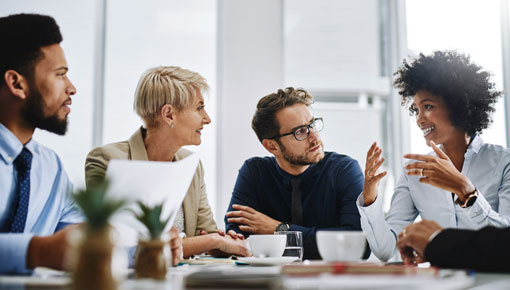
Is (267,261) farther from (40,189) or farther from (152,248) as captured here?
(40,189)

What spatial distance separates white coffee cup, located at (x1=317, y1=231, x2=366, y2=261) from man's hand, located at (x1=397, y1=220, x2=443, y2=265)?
0.23 metres

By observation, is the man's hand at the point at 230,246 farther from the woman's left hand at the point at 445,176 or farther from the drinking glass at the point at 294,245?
the woman's left hand at the point at 445,176

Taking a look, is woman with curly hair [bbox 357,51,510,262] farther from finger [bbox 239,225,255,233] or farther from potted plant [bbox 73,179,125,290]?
potted plant [bbox 73,179,125,290]

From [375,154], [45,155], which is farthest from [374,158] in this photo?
[45,155]

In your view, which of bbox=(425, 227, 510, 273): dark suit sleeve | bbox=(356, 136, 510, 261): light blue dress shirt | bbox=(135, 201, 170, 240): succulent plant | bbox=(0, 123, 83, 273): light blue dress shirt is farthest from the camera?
bbox=(356, 136, 510, 261): light blue dress shirt

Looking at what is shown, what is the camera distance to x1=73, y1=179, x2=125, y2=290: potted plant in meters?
0.69

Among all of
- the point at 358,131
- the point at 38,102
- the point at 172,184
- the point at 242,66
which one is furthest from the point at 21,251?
the point at 358,131

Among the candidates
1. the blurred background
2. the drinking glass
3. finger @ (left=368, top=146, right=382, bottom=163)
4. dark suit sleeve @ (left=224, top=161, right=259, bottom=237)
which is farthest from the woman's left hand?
the blurred background

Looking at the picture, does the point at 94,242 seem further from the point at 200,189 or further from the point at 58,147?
the point at 58,147

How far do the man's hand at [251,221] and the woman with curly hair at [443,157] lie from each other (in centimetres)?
45

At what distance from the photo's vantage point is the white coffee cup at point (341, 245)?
1085mm

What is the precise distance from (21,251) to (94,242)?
1.65 ft

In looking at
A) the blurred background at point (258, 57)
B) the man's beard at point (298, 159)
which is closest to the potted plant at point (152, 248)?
the man's beard at point (298, 159)

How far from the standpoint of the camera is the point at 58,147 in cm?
352
